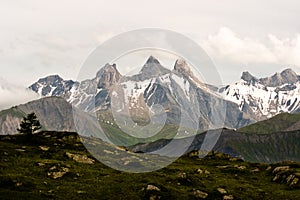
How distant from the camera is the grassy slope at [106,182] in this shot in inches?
2371

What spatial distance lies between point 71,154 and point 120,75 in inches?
A: 2034

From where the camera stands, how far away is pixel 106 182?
225ft

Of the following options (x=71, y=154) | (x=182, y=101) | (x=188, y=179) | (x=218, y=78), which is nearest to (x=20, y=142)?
(x=71, y=154)

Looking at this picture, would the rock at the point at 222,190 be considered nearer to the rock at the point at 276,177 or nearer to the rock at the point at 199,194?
the rock at the point at 199,194

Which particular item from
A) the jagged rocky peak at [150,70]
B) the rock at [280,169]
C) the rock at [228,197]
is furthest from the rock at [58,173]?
the rock at [280,169]

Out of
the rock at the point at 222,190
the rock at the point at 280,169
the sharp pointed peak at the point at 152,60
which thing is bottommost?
the rock at the point at 222,190

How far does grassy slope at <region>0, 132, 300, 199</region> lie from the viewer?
60219 millimetres

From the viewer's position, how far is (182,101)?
163ft

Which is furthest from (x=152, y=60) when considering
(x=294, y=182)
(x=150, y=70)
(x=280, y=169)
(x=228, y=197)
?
(x=280, y=169)

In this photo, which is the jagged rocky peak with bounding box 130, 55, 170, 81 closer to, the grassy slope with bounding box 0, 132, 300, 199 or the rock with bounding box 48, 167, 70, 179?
the grassy slope with bounding box 0, 132, 300, 199

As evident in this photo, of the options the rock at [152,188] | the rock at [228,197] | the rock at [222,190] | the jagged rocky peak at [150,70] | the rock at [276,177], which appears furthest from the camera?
the rock at [276,177]

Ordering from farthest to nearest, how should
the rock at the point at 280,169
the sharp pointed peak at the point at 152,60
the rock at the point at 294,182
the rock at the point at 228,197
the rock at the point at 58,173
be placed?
the rock at the point at 280,169
the rock at the point at 294,182
the rock at the point at 58,173
the rock at the point at 228,197
the sharp pointed peak at the point at 152,60

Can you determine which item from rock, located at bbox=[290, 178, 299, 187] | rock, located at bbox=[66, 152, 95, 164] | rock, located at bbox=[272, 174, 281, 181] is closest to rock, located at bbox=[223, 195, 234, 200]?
rock, located at bbox=[290, 178, 299, 187]

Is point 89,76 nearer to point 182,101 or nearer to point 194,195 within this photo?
point 182,101
